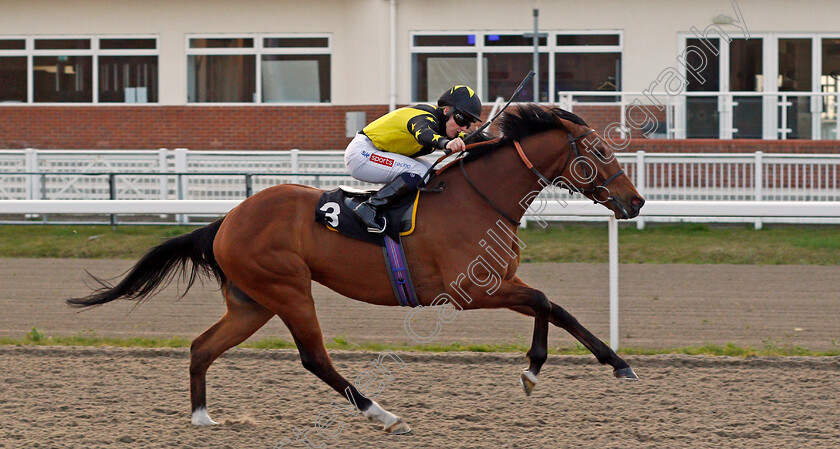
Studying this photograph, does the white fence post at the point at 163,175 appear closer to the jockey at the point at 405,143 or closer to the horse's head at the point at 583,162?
the jockey at the point at 405,143

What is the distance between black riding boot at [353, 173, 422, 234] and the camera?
14.6ft

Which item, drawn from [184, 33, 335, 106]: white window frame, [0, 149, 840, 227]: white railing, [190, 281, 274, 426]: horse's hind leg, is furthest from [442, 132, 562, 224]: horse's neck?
[184, 33, 335, 106]: white window frame

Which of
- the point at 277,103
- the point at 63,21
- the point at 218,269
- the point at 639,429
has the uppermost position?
the point at 63,21

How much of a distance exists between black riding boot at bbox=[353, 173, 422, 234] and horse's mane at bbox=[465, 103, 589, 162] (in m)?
0.33

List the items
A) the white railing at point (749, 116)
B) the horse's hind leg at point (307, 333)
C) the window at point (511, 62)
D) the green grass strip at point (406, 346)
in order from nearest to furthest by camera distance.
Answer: the horse's hind leg at point (307, 333) → the green grass strip at point (406, 346) → the white railing at point (749, 116) → the window at point (511, 62)

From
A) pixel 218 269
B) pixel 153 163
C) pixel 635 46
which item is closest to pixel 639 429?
pixel 218 269

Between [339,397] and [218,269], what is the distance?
0.92 m

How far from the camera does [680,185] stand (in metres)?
12.1

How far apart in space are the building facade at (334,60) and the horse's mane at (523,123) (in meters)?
9.14

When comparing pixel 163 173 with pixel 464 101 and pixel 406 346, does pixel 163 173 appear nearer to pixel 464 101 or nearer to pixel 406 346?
pixel 406 346

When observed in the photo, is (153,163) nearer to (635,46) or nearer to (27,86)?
(27,86)

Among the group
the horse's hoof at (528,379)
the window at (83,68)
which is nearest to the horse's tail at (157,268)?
the horse's hoof at (528,379)

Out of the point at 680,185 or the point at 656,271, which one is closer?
the point at 656,271

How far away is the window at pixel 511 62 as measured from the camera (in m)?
14.6
